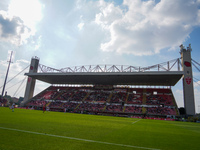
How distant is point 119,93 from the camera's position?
55531 mm

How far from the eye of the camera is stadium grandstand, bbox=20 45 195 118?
140 ft

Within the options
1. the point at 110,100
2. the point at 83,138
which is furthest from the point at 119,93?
the point at 83,138

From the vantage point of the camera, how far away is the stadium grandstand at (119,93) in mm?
42781

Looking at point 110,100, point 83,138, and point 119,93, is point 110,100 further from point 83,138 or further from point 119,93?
point 83,138

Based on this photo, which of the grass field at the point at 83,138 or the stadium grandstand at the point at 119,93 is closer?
the grass field at the point at 83,138

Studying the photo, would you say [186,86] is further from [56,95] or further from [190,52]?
[56,95]

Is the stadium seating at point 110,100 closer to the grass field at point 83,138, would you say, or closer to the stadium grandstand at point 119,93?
the stadium grandstand at point 119,93

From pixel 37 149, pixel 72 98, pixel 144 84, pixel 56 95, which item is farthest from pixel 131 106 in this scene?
pixel 37 149

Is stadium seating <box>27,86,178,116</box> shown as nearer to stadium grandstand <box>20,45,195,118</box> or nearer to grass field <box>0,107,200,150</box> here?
stadium grandstand <box>20,45,195,118</box>

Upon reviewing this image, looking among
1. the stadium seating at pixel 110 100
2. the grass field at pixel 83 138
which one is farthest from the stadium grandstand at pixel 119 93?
the grass field at pixel 83 138

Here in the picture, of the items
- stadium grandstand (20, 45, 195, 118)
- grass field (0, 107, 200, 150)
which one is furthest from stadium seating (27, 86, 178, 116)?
grass field (0, 107, 200, 150)

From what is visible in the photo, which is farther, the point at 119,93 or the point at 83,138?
the point at 119,93

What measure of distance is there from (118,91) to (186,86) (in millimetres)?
23995

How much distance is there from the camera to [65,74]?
53.2 m
